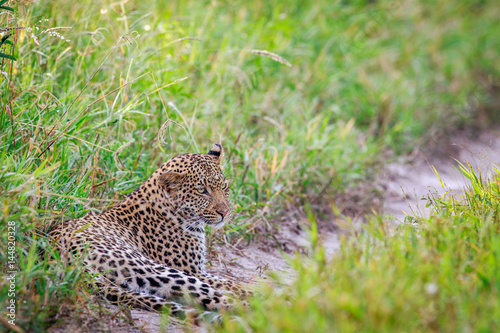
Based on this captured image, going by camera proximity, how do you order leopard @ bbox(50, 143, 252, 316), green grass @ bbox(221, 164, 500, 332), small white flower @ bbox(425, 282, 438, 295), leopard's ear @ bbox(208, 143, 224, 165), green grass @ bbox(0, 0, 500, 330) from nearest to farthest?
green grass @ bbox(221, 164, 500, 332) < small white flower @ bbox(425, 282, 438, 295) < leopard @ bbox(50, 143, 252, 316) < green grass @ bbox(0, 0, 500, 330) < leopard's ear @ bbox(208, 143, 224, 165)

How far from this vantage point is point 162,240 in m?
4.59

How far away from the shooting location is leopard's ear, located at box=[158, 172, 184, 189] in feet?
14.8

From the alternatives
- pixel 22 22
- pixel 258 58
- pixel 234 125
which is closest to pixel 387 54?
pixel 258 58

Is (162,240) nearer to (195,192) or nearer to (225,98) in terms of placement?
(195,192)

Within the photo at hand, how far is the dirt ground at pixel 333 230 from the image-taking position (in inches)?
178

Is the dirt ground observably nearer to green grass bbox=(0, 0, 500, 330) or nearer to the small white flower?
green grass bbox=(0, 0, 500, 330)

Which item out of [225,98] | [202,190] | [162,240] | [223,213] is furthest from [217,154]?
[225,98]

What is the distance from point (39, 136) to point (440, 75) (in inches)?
306

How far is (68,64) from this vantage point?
5914 mm

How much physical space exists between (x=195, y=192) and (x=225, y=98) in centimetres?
283

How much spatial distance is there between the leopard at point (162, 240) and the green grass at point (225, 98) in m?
0.22

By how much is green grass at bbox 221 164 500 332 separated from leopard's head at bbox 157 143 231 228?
131cm

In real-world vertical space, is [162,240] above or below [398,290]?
below

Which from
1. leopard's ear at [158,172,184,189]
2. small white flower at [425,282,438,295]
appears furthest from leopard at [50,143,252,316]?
small white flower at [425,282,438,295]
